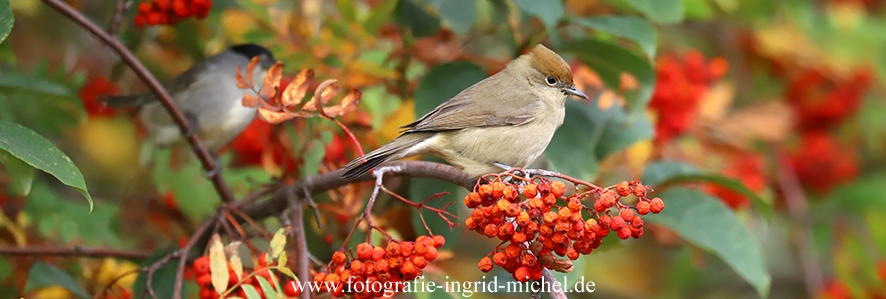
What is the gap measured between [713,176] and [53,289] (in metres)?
2.54

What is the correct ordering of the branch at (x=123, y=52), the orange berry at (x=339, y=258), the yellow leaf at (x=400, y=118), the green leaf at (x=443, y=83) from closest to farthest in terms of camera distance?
the orange berry at (x=339, y=258) → the branch at (x=123, y=52) → the green leaf at (x=443, y=83) → the yellow leaf at (x=400, y=118)

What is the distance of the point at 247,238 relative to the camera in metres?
2.71

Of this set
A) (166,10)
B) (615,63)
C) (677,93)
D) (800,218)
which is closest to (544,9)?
(615,63)

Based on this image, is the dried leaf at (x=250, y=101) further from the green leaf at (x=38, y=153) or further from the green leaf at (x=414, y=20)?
the green leaf at (x=414, y=20)

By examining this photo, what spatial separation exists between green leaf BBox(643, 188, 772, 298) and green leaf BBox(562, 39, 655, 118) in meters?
0.44

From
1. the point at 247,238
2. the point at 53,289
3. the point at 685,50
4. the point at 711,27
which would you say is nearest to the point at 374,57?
the point at 247,238

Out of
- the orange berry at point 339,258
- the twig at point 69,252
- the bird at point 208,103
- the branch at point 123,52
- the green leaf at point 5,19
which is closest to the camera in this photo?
the green leaf at point 5,19

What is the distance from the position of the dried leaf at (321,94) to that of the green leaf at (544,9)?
82cm

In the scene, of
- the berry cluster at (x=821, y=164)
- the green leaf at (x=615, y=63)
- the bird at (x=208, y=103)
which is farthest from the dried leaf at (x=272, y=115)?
the berry cluster at (x=821, y=164)

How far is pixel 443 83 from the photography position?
3.29 m

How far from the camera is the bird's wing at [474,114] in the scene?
9.17 feet

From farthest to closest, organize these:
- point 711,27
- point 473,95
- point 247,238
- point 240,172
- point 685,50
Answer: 1. point 711,27
2. point 685,50
3. point 240,172
4. point 473,95
5. point 247,238

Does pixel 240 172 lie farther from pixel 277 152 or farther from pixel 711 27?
pixel 711 27

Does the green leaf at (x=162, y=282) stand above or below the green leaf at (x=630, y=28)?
below
